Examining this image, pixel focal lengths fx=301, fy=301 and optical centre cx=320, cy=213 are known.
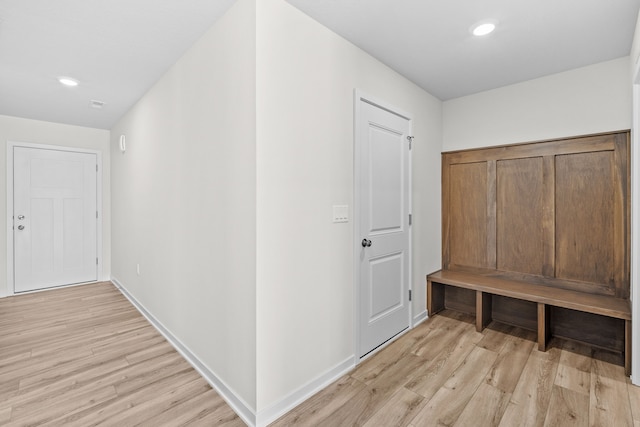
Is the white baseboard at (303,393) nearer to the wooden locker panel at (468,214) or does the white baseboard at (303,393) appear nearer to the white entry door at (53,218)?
the wooden locker panel at (468,214)

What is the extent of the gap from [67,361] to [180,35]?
104 inches

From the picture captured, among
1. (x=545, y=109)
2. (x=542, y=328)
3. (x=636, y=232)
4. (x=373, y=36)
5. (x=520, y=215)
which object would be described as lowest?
(x=542, y=328)

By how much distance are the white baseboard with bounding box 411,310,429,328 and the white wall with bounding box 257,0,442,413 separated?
1.02 m

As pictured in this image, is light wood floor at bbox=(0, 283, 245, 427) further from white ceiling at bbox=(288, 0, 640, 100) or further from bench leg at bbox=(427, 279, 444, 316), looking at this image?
white ceiling at bbox=(288, 0, 640, 100)

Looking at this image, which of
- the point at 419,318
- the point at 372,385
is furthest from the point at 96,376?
the point at 419,318

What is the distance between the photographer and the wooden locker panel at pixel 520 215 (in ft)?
9.46

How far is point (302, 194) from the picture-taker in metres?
1.88

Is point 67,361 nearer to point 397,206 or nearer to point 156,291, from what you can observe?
point 156,291

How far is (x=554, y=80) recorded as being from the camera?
108 inches

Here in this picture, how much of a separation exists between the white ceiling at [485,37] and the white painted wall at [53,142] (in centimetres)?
444

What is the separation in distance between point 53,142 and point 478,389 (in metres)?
5.86

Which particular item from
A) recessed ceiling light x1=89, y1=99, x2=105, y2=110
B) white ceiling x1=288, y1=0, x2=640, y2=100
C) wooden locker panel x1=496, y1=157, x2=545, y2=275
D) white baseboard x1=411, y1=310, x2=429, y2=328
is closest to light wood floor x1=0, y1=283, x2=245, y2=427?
white baseboard x1=411, y1=310, x2=429, y2=328

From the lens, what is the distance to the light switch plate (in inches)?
83.0

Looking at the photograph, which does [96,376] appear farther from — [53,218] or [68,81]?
[53,218]
